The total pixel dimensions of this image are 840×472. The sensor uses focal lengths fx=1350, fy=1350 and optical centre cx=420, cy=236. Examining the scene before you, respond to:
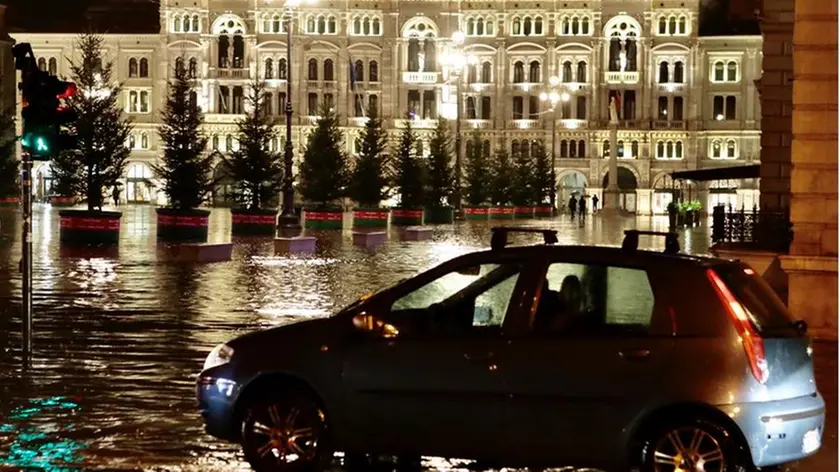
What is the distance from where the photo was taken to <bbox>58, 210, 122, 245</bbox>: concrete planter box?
3741 cm

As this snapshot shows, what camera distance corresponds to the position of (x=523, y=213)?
83688 millimetres

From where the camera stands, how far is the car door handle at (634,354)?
8211 millimetres

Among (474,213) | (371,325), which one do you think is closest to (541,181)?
(474,213)

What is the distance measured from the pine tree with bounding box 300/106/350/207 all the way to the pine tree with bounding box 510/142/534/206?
2428 cm

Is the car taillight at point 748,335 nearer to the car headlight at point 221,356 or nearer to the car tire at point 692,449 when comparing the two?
the car tire at point 692,449

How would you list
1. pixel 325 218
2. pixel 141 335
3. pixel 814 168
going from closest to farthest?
pixel 814 168
pixel 141 335
pixel 325 218

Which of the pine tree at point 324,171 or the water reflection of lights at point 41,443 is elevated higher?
the pine tree at point 324,171

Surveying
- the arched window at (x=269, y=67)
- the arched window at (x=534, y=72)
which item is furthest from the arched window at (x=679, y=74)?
the arched window at (x=269, y=67)

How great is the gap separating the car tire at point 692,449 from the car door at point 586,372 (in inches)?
7.4

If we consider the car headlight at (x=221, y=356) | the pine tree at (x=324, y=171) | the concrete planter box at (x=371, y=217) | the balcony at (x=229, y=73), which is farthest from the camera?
the balcony at (x=229, y=73)

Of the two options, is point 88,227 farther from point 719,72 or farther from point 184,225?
point 719,72

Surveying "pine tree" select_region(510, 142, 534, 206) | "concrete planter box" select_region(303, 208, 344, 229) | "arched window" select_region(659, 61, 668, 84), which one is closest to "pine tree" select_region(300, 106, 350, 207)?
"concrete planter box" select_region(303, 208, 344, 229)

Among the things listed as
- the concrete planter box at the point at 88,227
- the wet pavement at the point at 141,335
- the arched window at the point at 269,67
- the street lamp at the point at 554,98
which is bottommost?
the wet pavement at the point at 141,335

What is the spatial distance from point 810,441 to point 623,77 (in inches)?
3882
